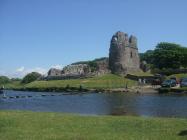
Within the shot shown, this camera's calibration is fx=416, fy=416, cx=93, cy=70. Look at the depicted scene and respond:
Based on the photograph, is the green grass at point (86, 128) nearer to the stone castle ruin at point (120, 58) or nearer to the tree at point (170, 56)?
the stone castle ruin at point (120, 58)

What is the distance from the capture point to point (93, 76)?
115500 millimetres

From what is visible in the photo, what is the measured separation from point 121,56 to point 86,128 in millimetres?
100850

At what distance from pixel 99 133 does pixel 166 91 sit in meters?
57.7

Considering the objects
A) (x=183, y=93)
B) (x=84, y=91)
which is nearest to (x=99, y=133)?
(x=183, y=93)

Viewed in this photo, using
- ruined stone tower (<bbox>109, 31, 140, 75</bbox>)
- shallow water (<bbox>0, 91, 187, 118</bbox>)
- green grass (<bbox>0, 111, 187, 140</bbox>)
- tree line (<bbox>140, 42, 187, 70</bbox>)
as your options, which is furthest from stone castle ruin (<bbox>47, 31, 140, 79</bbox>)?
green grass (<bbox>0, 111, 187, 140</bbox>)

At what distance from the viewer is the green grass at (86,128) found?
1797 centimetres

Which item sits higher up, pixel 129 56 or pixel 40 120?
pixel 129 56

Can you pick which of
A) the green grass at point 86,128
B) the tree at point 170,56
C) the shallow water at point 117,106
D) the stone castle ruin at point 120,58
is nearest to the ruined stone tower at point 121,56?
the stone castle ruin at point 120,58

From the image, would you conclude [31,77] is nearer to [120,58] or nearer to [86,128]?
→ [120,58]

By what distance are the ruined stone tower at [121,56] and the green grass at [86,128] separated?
94.9 m

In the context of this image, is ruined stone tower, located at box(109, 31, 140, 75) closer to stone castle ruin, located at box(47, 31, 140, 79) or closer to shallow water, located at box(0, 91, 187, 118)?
stone castle ruin, located at box(47, 31, 140, 79)

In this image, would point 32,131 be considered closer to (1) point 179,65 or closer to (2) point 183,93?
(2) point 183,93

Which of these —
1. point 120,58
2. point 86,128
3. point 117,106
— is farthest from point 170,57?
point 86,128

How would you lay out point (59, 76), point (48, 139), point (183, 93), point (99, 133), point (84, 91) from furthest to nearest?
point (59, 76) → point (84, 91) → point (183, 93) → point (99, 133) → point (48, 139)
